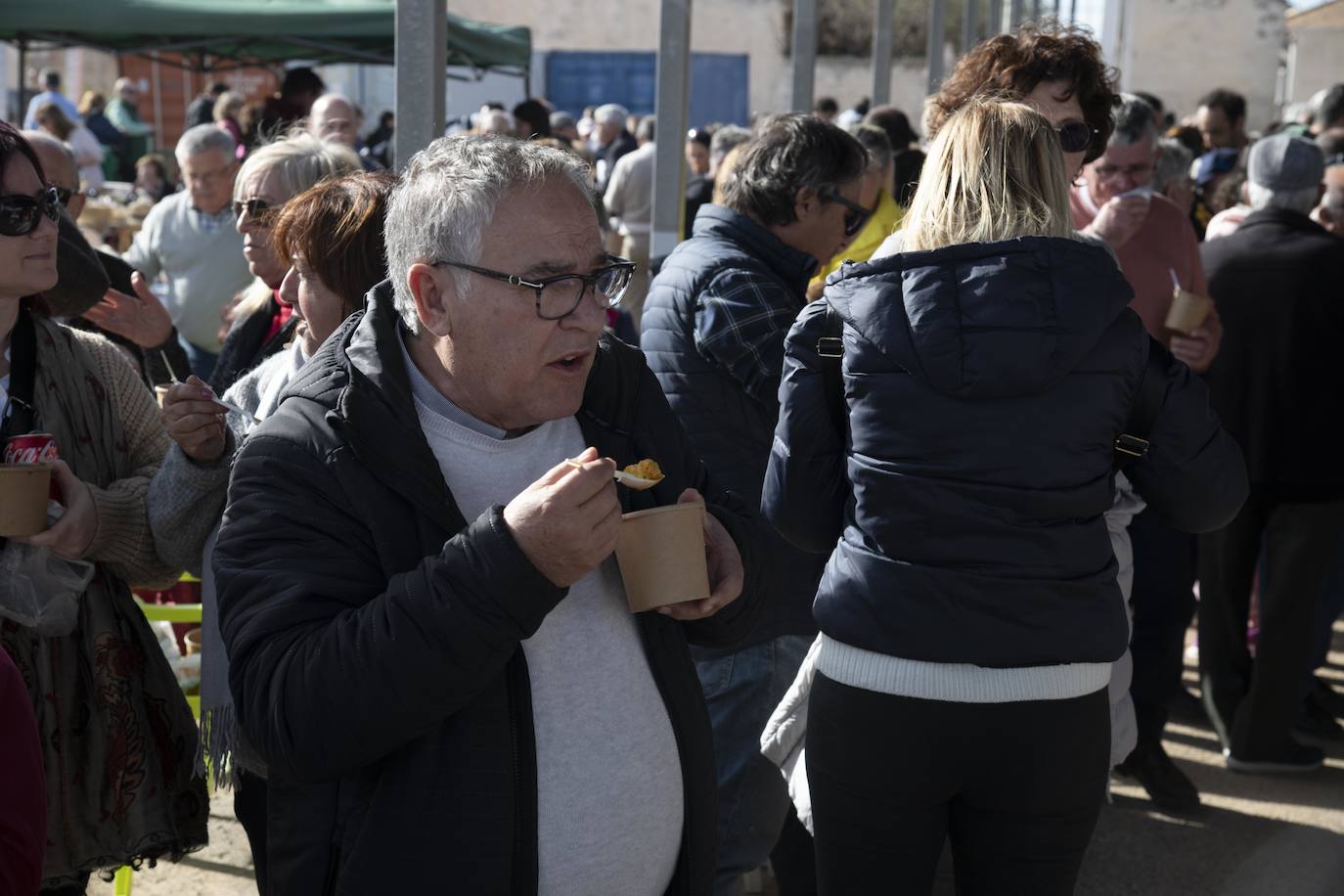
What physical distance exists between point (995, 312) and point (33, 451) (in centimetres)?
166

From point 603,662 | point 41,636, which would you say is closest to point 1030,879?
point 603,662

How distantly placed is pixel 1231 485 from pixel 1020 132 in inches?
28.8

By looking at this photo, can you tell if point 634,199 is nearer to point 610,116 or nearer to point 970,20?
point 970,20

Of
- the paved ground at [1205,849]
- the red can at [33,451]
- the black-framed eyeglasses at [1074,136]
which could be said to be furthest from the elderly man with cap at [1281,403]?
the red can at [33,451]

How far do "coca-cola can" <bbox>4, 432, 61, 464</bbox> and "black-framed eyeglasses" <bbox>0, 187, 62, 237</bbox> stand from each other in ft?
1.15

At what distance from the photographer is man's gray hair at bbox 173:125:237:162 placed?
627 centimetres

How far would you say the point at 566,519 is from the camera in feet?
5.62

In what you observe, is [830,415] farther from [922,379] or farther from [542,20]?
[542,20]

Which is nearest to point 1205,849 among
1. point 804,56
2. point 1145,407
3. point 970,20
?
point 1145,407

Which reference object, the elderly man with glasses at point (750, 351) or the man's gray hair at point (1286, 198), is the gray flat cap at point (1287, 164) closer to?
the man's gray hair at point (1286, 198)

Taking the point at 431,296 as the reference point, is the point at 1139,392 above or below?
below

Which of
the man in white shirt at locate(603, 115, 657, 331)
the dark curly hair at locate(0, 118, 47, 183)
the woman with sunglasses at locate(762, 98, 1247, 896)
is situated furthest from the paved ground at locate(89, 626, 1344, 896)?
the man in white shirt at locate(603, 115, 657, 331)

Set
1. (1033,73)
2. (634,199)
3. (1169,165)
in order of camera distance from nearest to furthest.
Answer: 1. (1033,73)
2. (1169,165)
3. (634,199)

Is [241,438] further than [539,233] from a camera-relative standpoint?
Yes
